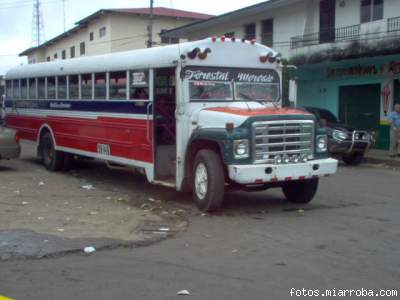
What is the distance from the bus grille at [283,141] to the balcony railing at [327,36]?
13.4m

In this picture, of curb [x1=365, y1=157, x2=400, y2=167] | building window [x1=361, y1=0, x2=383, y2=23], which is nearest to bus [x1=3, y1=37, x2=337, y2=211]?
curb [x1=365, y1=157, x2=400, y2=167]

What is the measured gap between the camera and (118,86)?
1141 centimetres

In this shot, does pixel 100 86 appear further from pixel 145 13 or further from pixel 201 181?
pixel 145 13

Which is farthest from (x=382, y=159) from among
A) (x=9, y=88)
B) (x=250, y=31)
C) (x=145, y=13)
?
(x=145, y=13)

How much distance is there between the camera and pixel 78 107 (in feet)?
42.6

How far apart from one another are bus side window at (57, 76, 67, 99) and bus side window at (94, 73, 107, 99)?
164cm

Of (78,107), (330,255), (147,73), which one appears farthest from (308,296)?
(78,107)

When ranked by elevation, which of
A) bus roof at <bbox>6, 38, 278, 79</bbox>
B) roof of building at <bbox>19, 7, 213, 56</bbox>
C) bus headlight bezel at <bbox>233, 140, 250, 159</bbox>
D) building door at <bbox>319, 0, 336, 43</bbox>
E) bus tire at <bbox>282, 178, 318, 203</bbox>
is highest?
roof of building at <bbox>19, 7, 213, 56</bbox>

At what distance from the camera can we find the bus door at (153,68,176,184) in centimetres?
1037

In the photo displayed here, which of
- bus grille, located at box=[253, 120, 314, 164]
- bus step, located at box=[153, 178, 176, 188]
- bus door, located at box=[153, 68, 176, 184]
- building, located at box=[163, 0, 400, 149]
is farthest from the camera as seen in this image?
building, located at box=[163, 0, 400, 149]

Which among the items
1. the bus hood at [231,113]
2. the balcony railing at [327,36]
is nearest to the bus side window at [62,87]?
the bus hood at [231,113]

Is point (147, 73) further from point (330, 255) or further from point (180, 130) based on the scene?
point (330, 255)

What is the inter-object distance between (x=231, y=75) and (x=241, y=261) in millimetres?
4515

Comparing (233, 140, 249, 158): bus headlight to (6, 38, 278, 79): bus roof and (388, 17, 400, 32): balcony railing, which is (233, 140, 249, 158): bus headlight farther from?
(388, 17, 400, 32): balcony railing
